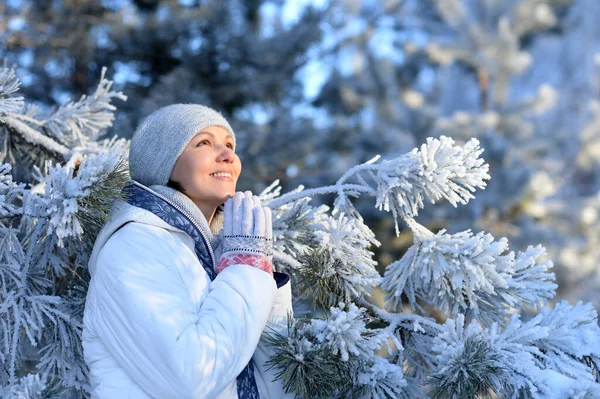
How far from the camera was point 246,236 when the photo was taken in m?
1.68

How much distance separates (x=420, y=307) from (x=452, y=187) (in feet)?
1.43

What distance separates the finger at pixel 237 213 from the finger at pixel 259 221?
39mm

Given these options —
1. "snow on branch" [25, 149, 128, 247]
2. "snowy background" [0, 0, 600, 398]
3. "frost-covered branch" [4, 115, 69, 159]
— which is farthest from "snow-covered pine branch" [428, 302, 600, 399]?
"snowy background" [0, 0, 600, 398]

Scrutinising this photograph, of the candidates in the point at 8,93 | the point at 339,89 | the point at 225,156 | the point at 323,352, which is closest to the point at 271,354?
the point at 323,352

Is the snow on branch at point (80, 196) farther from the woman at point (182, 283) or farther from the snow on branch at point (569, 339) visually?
the snow on branch at point (569, 339)

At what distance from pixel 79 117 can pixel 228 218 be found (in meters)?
1.08

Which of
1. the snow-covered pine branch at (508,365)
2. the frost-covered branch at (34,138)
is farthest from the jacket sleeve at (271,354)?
the frost-covered branch at (34,138)

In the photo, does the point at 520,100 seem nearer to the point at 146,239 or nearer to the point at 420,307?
the point at 420,307

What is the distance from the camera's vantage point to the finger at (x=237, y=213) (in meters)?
1.70

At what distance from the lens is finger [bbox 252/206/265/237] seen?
169cm

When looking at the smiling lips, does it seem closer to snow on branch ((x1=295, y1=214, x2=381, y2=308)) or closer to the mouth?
the mouth

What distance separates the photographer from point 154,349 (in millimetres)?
1456

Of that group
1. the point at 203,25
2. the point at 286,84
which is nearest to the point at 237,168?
the point at 203,25

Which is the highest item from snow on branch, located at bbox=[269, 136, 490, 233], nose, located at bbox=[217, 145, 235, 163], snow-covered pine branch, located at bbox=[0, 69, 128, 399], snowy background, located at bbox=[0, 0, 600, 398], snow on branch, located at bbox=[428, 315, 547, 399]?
snow on branch, located at bbox=[269, 136, 490, 233]
